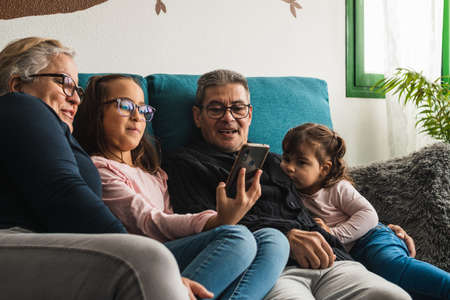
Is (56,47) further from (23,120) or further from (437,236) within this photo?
(437,236)

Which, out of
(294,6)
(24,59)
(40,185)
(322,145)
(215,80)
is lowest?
(322,145)

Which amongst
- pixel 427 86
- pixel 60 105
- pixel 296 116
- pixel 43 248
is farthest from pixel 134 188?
pixel 427 86

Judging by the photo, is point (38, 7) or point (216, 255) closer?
point (216, 255)

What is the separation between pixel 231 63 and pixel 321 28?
0.69m

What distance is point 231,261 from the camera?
0.96 metres

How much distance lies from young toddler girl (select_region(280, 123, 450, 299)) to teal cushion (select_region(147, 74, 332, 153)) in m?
0.15

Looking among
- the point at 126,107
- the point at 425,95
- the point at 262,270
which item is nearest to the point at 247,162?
the point at 262,270

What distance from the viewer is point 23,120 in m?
0.89

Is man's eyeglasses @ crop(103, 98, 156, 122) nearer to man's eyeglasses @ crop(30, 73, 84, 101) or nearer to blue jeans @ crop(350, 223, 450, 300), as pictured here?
man's eyeglasses @ crop(30, 73, 84, 101)

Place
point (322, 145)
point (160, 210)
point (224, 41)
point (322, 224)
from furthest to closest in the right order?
point (224, 41) < point (322, 145) < point (322, 224) < point (160, 210)

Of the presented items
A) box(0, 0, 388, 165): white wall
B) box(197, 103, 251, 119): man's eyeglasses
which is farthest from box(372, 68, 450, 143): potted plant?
box(197, 103, 251, 119): man's eyeglasses

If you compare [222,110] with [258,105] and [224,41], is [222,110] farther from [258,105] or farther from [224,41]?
[224,41]

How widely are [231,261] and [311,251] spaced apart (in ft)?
1.22

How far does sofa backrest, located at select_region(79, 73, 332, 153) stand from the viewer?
1.62m
